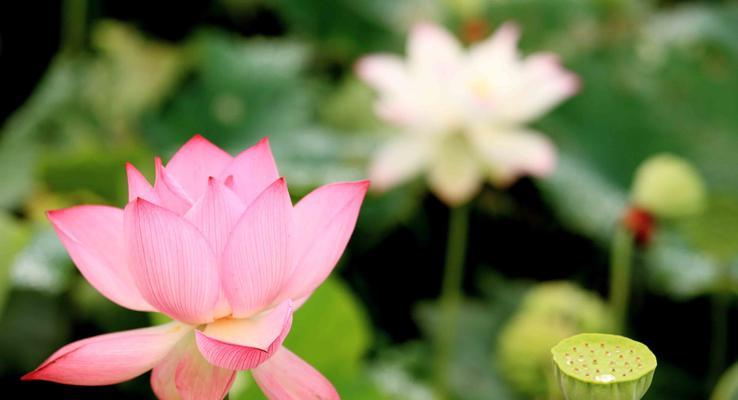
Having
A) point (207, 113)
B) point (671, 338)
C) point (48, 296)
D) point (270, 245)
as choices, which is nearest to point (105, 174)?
point (48, 296)

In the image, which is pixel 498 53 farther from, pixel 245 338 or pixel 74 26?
pixel 74 26

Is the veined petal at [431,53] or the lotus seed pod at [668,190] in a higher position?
the veined petal at [431,53]

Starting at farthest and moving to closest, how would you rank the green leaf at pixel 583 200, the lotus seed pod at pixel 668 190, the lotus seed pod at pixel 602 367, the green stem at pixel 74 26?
the green stem at pixel 74 26 < the green leaf at pixel 583 200 < the lotus seed pod at pixel 668 190 < the lotus seed pod at pixel 602 367

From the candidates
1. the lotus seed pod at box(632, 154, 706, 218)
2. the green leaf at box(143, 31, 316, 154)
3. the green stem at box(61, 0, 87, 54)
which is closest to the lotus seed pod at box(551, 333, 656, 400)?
the lotus seed pod at box(632, 154, 706, 218)

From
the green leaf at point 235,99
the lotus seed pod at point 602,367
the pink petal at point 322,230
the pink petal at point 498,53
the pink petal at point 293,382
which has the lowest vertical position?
the green leaf at point 235,99

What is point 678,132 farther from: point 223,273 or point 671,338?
point 223,273

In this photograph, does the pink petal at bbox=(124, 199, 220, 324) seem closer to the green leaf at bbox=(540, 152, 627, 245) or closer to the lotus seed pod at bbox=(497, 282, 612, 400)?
the lotus seed pod at bbox=(497, 282, 612, 400)

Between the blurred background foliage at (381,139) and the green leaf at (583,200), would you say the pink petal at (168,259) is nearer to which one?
the blurred background foliage at (381,139)

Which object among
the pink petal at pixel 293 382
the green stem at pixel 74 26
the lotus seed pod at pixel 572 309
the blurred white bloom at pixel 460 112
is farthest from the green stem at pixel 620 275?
the green stem at pixel 74 26
